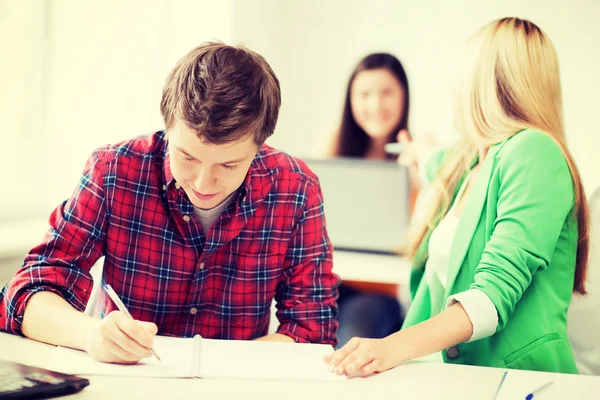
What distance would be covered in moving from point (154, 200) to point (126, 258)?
0.12 m

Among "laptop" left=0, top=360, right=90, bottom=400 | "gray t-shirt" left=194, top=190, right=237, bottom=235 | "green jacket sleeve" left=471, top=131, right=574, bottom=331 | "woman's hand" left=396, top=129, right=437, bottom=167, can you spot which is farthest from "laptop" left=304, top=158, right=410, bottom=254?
"laptop" left=0, top=360, right=90, bottom=400

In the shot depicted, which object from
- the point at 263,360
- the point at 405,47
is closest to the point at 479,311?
the point at 263,360

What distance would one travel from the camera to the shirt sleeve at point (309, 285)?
1269 millimetres

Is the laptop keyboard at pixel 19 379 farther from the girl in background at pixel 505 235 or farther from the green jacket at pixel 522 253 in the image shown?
the green jacket at pixel 522 253

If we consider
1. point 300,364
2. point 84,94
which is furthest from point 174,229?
point 84,94

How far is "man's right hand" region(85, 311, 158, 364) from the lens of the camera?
3.16ft

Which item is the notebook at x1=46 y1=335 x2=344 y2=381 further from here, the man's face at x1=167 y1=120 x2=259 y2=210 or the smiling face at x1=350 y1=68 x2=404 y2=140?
the smiling face at x1=350 y1=68 x2=404 y2=140

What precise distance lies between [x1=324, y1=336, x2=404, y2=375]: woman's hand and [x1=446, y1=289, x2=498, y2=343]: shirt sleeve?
17cm

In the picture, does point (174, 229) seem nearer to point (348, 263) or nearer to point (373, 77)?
point (348, 263)

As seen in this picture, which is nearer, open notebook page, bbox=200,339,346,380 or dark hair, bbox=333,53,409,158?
open notebook page, bbox=200,339,346,380

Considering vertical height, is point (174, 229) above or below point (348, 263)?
above

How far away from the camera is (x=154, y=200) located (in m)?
1.25

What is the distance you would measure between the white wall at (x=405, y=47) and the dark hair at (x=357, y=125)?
0.53 feet

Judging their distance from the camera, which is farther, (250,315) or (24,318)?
(250,315)
